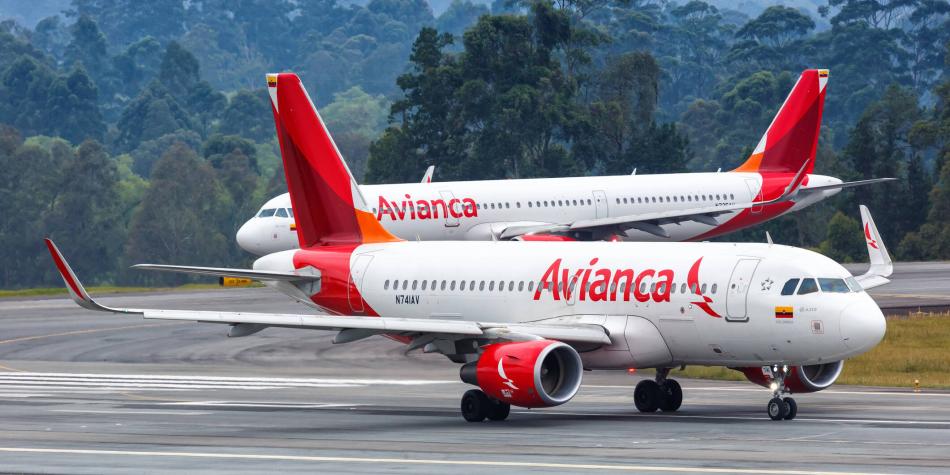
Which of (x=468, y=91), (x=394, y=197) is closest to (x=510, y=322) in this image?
(x=394, y=197)

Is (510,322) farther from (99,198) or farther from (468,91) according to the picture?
(99,198)

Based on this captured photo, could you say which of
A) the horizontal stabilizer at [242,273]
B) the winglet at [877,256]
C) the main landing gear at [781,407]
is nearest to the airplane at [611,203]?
the horizontal stabilizer at [242,273]

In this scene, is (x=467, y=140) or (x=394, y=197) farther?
(x=467, y=140)

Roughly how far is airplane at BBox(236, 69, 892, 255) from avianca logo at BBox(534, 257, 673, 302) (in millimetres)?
22442

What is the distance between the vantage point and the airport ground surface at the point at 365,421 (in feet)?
88.2

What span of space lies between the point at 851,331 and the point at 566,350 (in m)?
5.57

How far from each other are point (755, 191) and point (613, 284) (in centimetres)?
3391

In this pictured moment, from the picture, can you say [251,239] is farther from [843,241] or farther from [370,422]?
[843,241]

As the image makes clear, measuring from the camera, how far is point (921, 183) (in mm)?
118188

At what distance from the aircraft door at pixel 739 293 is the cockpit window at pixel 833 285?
1.43 meters

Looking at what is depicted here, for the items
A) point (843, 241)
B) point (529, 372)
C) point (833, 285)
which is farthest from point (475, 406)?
point (843, 241)

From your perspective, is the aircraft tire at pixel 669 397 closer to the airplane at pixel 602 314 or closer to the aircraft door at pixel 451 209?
the airplane at pixel 602 314

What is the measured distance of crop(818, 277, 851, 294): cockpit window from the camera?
3247 centimetres

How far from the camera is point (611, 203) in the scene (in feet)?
217
